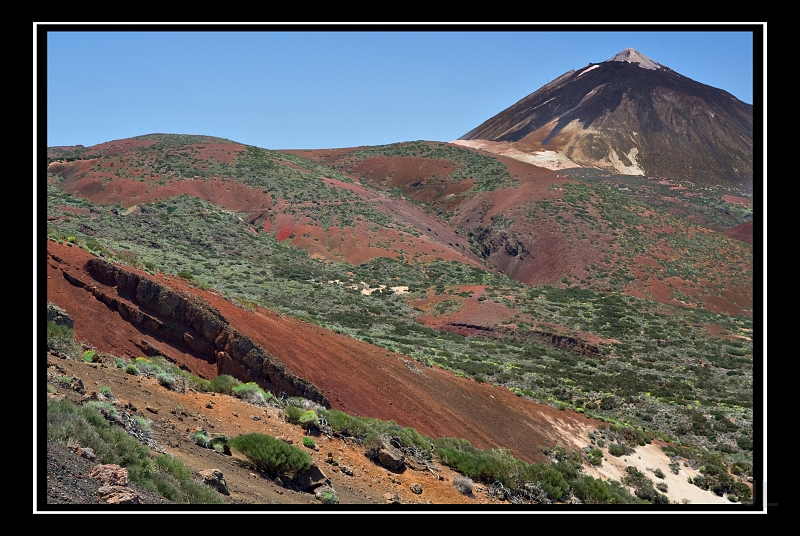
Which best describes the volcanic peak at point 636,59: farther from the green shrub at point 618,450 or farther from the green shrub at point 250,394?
the green shrub at point 250,394

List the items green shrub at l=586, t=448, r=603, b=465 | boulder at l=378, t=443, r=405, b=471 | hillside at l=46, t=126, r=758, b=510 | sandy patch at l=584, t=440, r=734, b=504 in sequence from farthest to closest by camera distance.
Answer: green shrub at l=586, t=448, r=603, b=465 < sandy patch at l=584, t=440, r=734, b=504 < hillside at l=46, t=126, r=758, b=510 < boulder at l=378, t=443, r=405, b=471

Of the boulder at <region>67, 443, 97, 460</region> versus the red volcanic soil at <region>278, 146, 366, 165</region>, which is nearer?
the boulder at <region>67, 443, 97, 460</region>

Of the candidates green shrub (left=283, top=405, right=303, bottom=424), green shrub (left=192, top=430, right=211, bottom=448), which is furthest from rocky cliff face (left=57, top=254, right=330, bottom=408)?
green shrub (left=192, top=430, right=211, bottom=448)

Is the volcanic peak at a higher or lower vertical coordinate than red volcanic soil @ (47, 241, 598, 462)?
higher

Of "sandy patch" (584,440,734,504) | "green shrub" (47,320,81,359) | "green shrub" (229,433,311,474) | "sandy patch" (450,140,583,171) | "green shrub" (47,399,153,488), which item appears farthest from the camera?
"sandy patch" (450,140,583,171)

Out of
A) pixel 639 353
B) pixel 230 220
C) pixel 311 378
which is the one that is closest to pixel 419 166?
pixel 230 220

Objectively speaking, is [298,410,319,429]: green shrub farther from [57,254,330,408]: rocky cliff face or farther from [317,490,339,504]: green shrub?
[57,254,330,408]: rocky cliff face

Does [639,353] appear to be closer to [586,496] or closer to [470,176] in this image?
[586,496]

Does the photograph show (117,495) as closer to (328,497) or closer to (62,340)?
(328,497)
